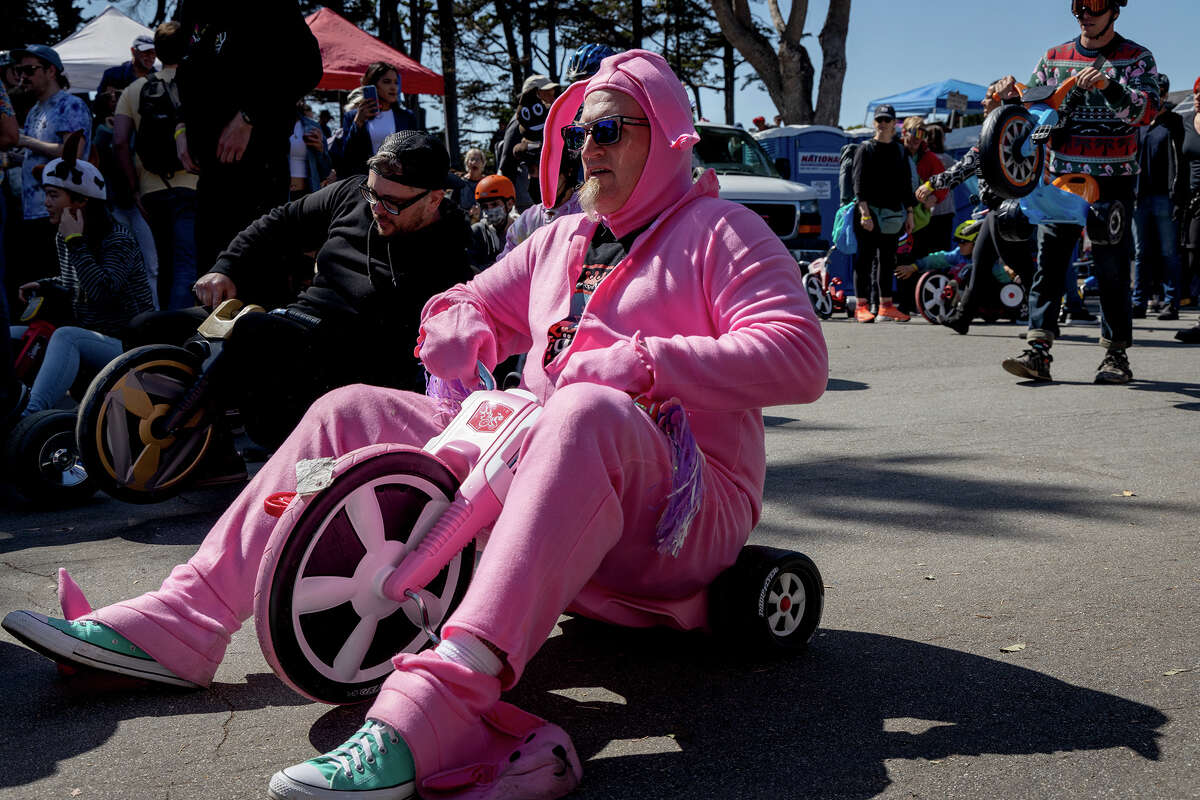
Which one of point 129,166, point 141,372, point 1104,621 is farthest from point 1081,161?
point 129,166

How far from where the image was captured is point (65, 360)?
5469mm

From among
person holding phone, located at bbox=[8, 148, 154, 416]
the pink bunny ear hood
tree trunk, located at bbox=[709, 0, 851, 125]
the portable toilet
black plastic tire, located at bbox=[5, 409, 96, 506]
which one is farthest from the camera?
tree trunk, located at bbox=[709, 0, 851, 125]

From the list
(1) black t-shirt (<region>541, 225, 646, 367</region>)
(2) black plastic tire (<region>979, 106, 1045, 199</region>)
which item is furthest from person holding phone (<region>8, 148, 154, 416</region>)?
(2) black plastic tire (<region>979, 106, 1045, 199</region>)

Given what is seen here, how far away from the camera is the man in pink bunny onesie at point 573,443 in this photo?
215cm

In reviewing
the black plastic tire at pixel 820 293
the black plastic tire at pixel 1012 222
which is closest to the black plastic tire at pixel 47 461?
the black plastic tire at pixel 1012 222

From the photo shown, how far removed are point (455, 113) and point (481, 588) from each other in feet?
66.4

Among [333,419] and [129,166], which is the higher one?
[129,166]

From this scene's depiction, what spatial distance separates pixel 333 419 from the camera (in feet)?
9.01

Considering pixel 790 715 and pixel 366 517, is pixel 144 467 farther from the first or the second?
pixel 790 715

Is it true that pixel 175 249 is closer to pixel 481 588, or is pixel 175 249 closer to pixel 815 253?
pixel 481 588

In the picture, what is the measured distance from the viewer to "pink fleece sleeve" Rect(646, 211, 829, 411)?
8.25 ft

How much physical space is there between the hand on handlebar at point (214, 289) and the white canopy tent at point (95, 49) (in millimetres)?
10857

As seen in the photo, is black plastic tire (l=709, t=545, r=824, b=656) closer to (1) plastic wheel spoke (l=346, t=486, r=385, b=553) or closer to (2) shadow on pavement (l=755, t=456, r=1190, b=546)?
(1) plastic wheel spoke (l=346, t=486, r=385, b=553)

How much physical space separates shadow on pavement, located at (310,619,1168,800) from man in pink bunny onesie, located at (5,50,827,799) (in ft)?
0.58
